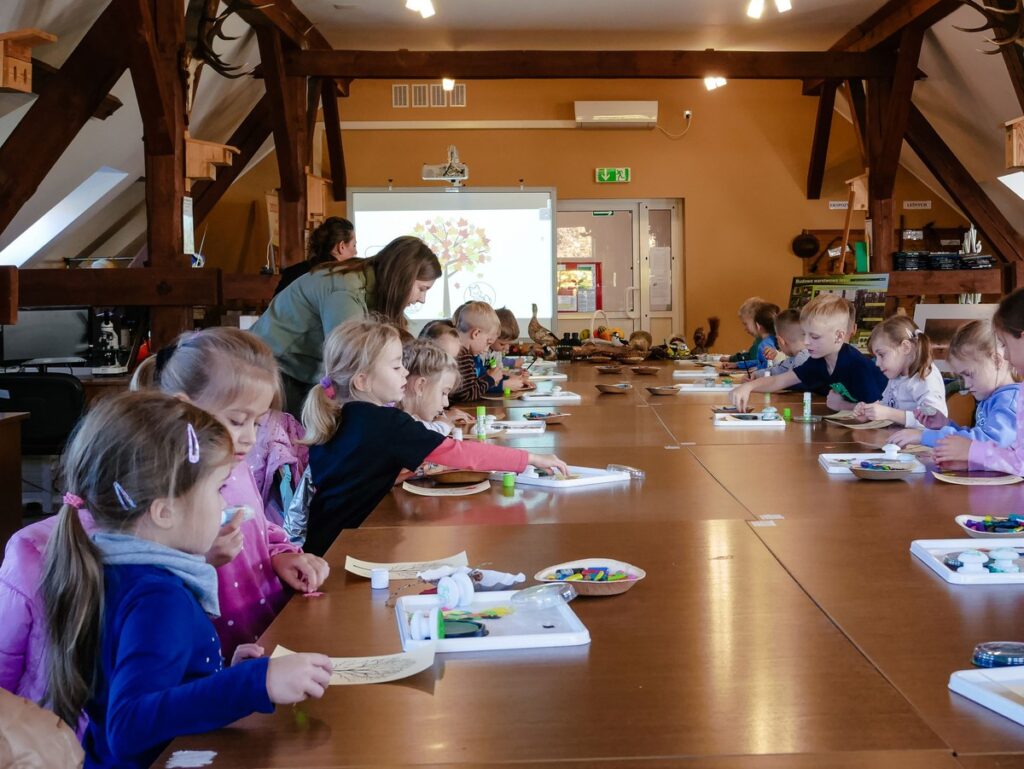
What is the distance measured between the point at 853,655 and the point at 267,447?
169cm

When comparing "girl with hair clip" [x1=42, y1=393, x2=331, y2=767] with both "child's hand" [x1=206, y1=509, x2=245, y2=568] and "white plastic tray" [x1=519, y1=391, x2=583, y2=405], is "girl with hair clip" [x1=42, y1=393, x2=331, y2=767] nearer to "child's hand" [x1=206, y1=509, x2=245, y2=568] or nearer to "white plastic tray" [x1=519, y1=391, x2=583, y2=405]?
"child's hand" [x1=206, y1=509, x2=245, y2=568]

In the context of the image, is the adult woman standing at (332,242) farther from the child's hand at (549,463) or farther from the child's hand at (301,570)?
the child's hand at (301,570)

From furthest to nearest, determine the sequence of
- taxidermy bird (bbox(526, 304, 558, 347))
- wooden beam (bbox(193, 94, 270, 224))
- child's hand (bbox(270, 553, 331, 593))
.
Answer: wooden beam (bbox(193, 94, 270, 224)) → taxidermy bird (bbox(526, 304, 558, 347)) → child's hand (bbox(270, 553, 331, 593))

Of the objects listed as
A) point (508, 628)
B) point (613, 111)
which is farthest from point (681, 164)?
point (508, 628)

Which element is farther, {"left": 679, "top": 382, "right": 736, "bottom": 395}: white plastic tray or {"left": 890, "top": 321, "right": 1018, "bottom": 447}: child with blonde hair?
{"left": 679, "top": 382, "right": 736, "bottom": 395}: white plastic tray

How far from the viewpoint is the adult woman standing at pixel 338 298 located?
344cm

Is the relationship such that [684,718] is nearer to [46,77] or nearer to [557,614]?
[557,614]

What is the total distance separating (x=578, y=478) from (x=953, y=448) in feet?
2.95

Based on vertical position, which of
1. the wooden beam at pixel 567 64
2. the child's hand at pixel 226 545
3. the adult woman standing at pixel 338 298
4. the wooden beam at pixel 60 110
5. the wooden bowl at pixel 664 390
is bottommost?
the wooden bowl at pixel 664 390

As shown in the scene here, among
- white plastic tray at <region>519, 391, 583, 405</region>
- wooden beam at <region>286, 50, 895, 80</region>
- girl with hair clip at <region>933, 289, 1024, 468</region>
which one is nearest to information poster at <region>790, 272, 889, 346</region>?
wooden beam at <region>286, 50, 895, 80</region>

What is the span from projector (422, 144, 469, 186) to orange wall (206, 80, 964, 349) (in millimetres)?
380

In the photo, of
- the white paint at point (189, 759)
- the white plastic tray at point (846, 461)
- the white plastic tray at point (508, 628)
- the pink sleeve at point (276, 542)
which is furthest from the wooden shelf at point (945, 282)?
the white paint at point (189, 759)

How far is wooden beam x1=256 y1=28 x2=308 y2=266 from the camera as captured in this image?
8.05 metres

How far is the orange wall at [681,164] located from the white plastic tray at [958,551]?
8.76 metres
